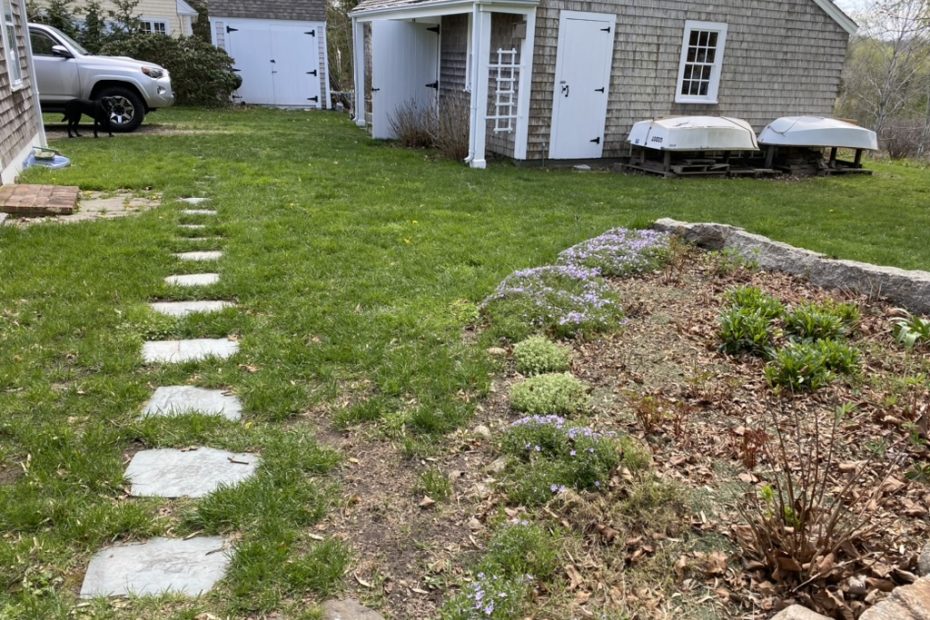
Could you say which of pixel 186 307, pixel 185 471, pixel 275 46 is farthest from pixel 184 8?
pixel 185 471

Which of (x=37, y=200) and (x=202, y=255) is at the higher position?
(x=37, y=200)

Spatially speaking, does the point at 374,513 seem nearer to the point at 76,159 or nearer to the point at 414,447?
the point at 414,447

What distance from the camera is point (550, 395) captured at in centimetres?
319

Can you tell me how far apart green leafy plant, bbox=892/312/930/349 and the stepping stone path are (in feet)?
11.4

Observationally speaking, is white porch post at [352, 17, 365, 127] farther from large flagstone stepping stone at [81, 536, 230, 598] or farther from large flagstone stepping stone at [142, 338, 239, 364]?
large flagstone stepping stone at [81, 536, 230, 598]

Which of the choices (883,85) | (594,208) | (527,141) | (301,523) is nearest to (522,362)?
(301,523)

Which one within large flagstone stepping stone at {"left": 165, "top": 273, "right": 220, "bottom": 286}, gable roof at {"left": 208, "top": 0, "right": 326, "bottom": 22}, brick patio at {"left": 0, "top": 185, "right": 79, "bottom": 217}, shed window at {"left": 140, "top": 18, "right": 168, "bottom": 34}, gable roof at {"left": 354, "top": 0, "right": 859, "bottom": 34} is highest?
gable roof at {"left": 208, "top": 0, "right": 326, "bottom": 22}

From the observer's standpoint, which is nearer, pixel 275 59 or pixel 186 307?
pixel 186 307

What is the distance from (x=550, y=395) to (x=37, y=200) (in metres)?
5.62

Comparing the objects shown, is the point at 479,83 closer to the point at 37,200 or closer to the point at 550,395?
the point at 37,200

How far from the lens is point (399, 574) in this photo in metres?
2.23

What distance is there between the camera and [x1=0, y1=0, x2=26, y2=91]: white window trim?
776 centimetres

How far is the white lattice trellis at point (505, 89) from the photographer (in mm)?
10690

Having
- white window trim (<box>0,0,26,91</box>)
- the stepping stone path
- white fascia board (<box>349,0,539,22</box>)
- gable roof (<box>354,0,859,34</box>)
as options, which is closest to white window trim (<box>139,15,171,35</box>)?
gable roof (<box>354,0,859,34</box>)
